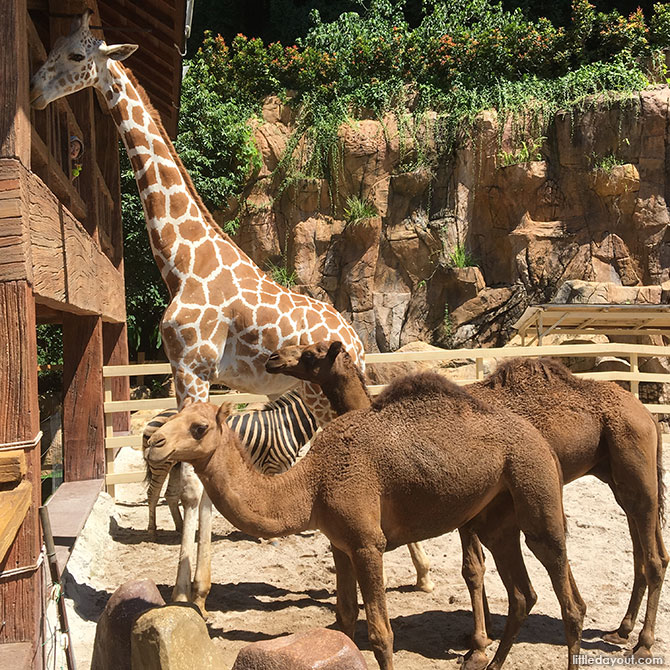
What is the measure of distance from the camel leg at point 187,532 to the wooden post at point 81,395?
9.19ft

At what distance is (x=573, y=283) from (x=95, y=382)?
493 inches

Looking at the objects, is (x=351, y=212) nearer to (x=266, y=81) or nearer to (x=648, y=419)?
(x=266, y=81)

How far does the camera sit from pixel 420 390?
4148 millimetres

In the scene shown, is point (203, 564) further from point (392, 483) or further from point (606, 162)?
point (606, 162)

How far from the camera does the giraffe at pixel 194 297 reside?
17.3 ft

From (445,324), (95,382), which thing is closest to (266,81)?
(445,324)

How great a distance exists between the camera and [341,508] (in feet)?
12.3

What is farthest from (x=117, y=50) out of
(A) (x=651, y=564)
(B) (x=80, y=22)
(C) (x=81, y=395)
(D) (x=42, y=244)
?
(A) (x=651, y=564)

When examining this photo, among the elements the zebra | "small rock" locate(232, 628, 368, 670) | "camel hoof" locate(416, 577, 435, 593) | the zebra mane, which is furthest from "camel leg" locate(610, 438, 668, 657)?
the zebra mane

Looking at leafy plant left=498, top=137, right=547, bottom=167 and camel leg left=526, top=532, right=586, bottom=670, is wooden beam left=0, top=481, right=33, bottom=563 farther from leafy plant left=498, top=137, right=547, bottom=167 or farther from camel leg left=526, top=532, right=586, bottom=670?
leafy plant left=498, top=137, right=547, bottom=167

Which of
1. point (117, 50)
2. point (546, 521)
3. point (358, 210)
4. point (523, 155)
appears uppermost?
point (523, 155)

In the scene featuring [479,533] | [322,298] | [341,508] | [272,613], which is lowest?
[272,613]

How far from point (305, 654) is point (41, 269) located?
8.82 feet

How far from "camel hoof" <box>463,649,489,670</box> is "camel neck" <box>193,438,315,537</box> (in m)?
1.35
